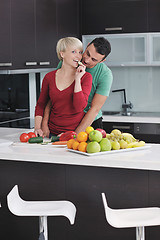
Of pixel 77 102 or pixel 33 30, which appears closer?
pixel 77 102

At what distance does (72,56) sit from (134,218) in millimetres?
1389

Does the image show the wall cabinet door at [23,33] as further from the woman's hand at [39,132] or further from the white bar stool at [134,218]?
the white bar stool at [134,218]

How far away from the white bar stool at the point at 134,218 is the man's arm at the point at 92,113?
3.54ft

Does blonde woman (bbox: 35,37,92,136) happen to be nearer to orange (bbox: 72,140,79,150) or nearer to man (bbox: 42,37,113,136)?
man (bbox: 42,37,113,136)

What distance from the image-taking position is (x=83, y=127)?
3162mm

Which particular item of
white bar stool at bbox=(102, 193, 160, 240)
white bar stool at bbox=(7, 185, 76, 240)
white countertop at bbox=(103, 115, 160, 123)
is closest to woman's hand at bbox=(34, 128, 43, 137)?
white bar stool at bbox=(7, 185, 76, 240)

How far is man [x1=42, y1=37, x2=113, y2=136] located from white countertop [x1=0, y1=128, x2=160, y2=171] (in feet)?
1.64

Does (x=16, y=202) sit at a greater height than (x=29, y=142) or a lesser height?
lesser

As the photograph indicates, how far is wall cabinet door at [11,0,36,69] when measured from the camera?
4.23 m

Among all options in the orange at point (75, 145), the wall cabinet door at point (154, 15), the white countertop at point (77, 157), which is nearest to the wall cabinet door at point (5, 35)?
the white countertop at point (77, 157)

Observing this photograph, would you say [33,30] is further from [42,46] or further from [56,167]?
[56,167]

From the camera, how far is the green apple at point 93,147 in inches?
97.8

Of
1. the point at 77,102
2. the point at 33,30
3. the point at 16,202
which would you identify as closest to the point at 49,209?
the point at 16,202

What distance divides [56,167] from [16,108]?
2.39 meters
